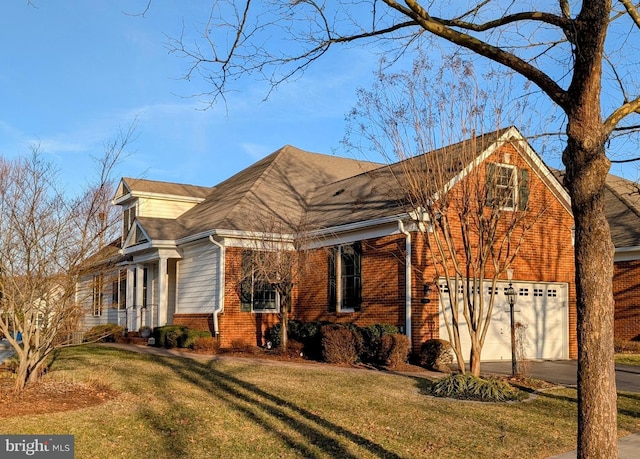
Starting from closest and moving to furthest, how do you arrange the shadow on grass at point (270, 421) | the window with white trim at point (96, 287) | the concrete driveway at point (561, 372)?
the shadow on grass at point (270, 421) → the window with white trim at point (96, 287) → the concrete driveway at point (561, 372)

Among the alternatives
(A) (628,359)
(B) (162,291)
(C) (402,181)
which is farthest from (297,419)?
(B) (162,291)

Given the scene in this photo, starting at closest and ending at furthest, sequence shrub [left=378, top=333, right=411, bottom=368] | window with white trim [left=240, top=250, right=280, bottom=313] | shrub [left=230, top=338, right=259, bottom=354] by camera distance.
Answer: shrub [left=378, top=333, right=411, bottom=368]
shrub [left=230, top=338, right=259, bottom=354]
window with white trim [left=240, top=250, right=280, bottom=313]

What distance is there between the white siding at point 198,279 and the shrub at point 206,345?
4.16ft

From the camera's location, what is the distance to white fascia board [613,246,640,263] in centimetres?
2054

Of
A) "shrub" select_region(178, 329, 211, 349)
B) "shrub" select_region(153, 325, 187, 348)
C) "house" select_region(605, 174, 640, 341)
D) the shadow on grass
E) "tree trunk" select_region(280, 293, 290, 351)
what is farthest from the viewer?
"house" select_region(605, 174, 640, 341)

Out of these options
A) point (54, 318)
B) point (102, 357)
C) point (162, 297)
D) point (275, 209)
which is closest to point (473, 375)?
point (54, 318)

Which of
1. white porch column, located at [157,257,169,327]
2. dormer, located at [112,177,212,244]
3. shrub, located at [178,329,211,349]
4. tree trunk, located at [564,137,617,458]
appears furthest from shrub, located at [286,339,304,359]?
tree trunk, located at [564,137,617,458]

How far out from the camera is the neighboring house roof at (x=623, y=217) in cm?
2100

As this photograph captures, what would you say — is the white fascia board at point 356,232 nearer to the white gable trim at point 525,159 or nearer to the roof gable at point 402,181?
the roof gable at point 402,181

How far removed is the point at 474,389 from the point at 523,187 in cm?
607

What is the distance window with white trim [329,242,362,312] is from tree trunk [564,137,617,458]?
1319 cm

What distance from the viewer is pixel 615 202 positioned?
24328 millimetres

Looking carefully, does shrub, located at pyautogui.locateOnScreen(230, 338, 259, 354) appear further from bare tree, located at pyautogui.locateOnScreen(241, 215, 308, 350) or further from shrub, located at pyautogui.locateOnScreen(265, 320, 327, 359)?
bare tree, located at pyautogui.locateOnScreen(241, 215, 308, 350)

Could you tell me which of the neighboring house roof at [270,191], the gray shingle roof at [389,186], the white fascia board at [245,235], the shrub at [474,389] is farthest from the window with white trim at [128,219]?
the shrub at [474,389]
